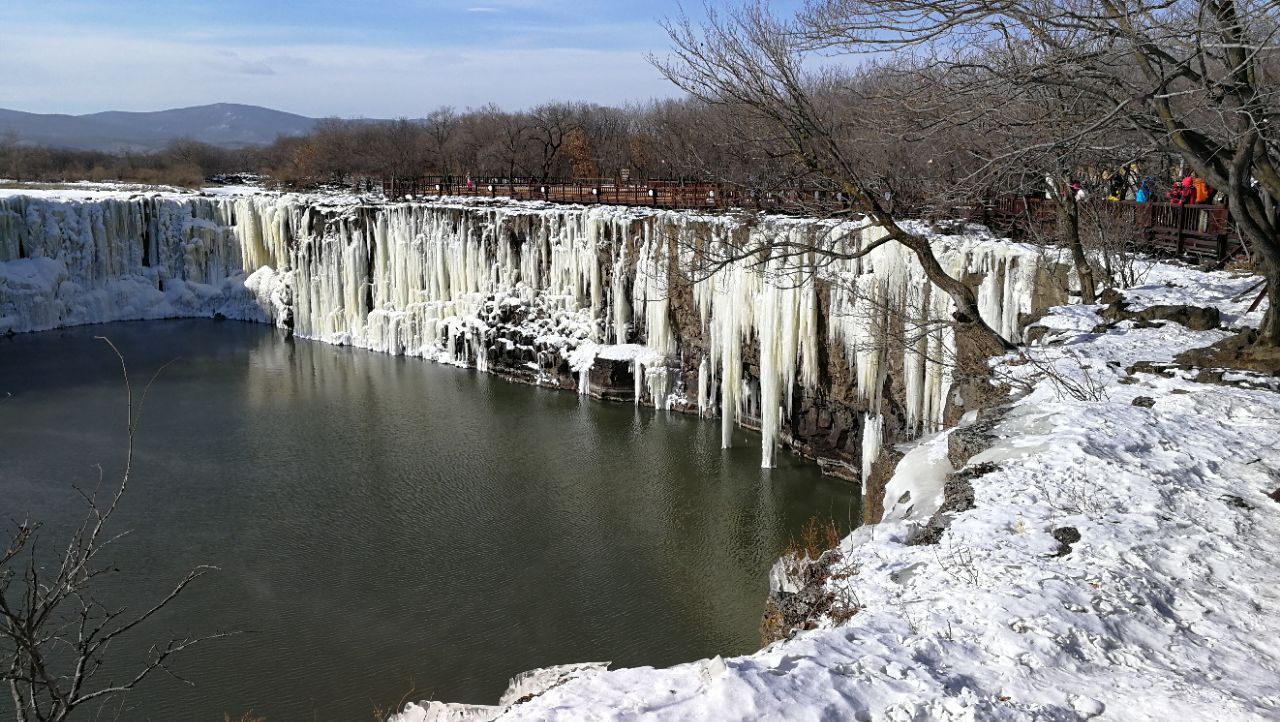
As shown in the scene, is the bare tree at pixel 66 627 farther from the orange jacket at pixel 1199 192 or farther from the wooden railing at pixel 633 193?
the orange jacket at pixel 1199 192

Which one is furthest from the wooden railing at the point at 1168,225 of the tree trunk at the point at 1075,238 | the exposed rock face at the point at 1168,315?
the exposed rock face at the point at 1168,315

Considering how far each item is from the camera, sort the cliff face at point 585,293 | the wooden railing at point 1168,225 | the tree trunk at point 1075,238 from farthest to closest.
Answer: the cliff face at point 585,293 < the wooden railing at point 1168,225 < the tree trunk at point 1075,238

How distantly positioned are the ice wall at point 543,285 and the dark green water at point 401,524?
1585mm

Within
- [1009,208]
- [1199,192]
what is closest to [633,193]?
[1009,208]

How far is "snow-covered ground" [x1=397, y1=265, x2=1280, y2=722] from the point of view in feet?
12.9

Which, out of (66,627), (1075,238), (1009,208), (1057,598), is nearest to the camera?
(1057,598)

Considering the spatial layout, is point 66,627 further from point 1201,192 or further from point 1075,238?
point 1201,192

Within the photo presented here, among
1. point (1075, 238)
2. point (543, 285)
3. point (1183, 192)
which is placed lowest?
point (543, 285)

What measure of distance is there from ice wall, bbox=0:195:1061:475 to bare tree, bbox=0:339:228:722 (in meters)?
5.57

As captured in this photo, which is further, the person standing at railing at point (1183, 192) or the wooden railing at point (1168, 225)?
the person standing at railing at point (1183, 192)

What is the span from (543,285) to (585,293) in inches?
68.9

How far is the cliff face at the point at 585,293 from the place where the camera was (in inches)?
619

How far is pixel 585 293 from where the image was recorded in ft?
81.9

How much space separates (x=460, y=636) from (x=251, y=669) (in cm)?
230
